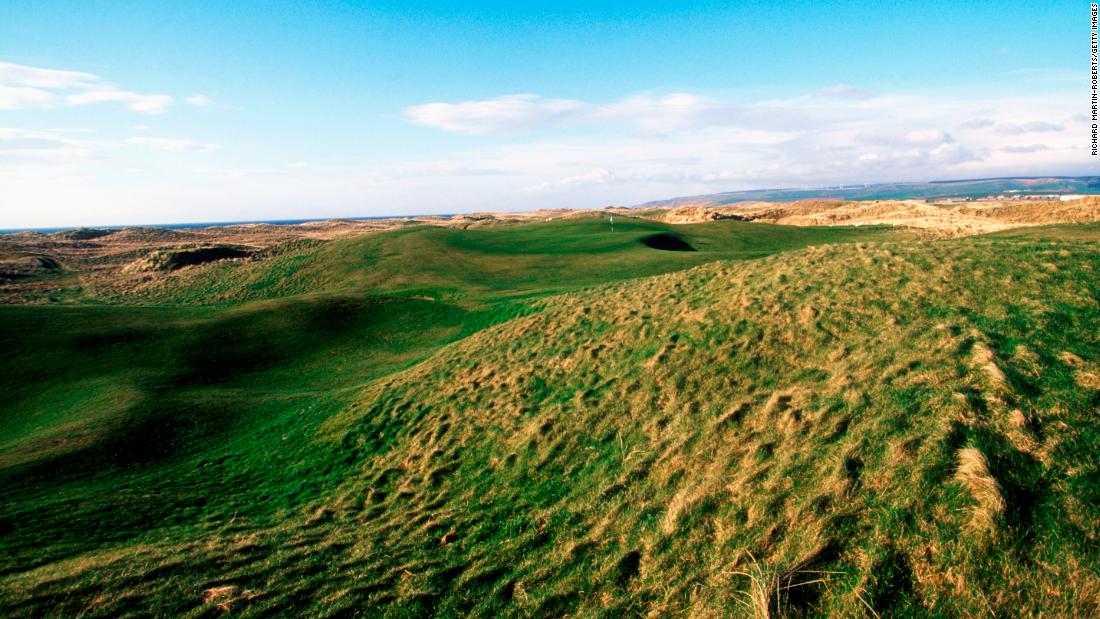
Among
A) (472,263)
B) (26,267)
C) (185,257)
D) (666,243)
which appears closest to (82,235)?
(26,267)

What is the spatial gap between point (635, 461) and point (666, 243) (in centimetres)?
4959

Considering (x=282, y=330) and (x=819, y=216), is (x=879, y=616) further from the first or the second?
(x=819, y=216)

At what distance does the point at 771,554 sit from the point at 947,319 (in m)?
8.80

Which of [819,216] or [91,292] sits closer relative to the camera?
[91,292]

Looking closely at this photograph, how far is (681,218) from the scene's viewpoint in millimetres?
98250

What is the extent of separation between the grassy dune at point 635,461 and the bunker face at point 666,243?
33.3 meters

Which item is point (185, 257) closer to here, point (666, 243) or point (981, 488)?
point (666, 243)

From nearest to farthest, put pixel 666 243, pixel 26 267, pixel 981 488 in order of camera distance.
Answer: pixel 981 488
pixel 26 267
pixel 666 243

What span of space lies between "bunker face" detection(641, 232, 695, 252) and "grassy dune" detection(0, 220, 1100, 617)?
33.3m

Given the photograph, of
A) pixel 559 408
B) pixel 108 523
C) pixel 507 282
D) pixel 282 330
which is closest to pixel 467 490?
pixel 559 408

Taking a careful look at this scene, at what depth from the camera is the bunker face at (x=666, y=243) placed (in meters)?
55.6

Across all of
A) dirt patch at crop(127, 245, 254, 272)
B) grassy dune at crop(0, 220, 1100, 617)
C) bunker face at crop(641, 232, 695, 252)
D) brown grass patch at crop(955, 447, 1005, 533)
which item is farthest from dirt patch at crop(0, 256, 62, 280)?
brown grass patch at crop(955, 447, 1005, 533)

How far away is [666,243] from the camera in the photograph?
57406mm

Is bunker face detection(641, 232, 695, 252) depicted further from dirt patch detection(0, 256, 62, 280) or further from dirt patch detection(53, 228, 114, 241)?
dirt patch detection(53, 228, 114, 241)
